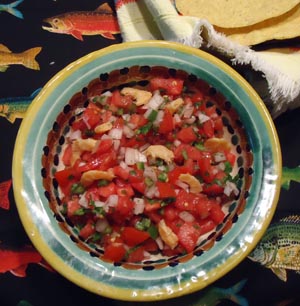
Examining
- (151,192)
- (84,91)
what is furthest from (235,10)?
(151,192)

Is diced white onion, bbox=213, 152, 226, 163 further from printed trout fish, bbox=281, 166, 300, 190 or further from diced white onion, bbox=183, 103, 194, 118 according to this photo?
printed trout fish, bbox=281, 166, 300, 190

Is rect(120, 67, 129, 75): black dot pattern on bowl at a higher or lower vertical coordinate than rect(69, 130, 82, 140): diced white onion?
higher

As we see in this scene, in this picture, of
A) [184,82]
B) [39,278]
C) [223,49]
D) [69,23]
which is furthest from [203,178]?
[69,23]

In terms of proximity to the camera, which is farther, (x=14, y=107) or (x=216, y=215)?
(x=14, y=107)

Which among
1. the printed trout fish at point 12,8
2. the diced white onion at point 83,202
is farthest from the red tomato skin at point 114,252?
the printed trout fish at point 12,8

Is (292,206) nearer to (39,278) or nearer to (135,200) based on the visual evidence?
(135,200)

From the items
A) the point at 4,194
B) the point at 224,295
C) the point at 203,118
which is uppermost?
the point at 203,118

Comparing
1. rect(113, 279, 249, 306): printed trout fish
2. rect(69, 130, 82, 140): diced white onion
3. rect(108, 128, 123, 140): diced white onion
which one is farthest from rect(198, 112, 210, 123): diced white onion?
rect(113, 279, 249, 306): printed trout fish

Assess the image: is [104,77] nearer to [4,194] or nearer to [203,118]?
[203,118]
